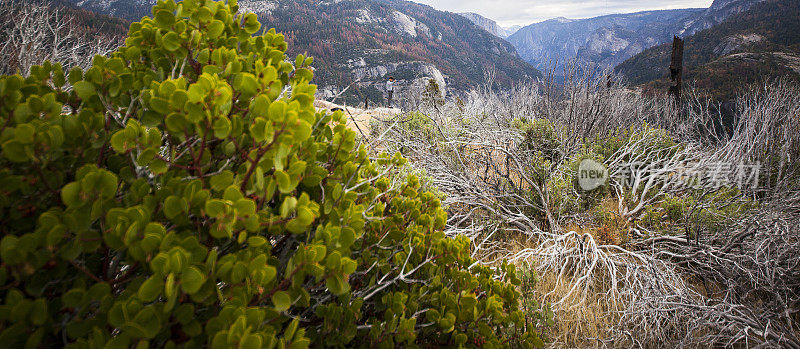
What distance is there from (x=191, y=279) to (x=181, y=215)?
171mm

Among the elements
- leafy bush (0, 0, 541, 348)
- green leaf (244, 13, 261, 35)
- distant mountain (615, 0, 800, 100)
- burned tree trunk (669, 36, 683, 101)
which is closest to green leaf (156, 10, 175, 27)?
leafy bush (0, 0, 541, 348)

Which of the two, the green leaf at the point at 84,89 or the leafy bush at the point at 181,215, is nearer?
the leafy bush at the point at 181,215

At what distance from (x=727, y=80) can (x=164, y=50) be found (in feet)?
114

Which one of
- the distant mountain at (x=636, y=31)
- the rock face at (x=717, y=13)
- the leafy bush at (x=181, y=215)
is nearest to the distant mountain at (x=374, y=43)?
the distant mountain at (x=636, y=31)

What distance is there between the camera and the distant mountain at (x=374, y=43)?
66.3 meters

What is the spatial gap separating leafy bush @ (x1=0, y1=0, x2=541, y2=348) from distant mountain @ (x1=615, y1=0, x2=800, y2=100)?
28164 mm

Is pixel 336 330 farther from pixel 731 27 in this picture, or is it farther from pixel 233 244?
pixel 731 27

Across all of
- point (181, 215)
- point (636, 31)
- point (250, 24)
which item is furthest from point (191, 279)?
point (636, 31)

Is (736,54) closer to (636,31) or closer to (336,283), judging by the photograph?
(336,283)

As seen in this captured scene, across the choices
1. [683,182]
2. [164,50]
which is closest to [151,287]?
[164,50]

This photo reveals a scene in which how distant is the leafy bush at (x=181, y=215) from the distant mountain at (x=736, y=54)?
28.2 meters

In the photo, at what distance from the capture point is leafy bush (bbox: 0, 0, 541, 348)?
539mm

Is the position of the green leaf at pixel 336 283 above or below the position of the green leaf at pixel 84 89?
below

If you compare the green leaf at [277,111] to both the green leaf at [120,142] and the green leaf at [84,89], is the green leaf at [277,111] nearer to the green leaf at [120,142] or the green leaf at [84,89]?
the green leaf at [120,142]
